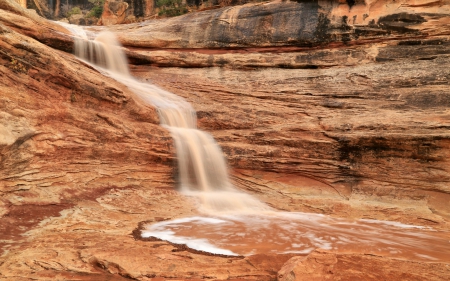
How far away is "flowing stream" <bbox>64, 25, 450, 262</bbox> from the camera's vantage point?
6660 millimetres

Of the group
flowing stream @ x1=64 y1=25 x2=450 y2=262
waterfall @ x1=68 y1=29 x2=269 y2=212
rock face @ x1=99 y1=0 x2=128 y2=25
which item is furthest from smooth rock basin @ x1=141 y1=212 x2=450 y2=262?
rock face @ x1=99 y1=0 x2=128 y2=25

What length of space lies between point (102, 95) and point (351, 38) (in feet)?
34.7

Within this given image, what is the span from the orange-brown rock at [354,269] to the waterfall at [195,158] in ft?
16.7

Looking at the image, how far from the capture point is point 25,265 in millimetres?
5168

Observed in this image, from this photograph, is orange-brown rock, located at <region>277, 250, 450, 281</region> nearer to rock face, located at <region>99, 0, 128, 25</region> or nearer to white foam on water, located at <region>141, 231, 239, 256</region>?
white foam on water, located at <region>141, 231, 239, 256</region>

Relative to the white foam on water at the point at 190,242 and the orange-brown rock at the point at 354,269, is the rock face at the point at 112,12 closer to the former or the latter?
the white foam on water at the point at 190,242

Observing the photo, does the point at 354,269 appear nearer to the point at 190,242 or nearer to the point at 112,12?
the point at 190,242

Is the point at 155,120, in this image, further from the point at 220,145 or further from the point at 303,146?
the point at 303,146

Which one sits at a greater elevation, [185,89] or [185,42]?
[185,42]

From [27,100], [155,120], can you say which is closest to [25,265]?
[27,100]

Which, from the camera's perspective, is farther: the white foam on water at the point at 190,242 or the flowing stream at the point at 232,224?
the flowing stream at the point at 232,224

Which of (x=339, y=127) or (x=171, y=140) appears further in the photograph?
(x=339, y=127)

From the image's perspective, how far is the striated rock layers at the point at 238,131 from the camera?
5660mm

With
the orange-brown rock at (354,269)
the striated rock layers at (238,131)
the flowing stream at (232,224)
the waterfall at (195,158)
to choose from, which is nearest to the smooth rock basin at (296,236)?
the flowing stream at (232,224)
